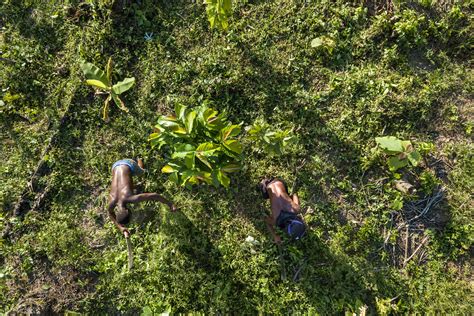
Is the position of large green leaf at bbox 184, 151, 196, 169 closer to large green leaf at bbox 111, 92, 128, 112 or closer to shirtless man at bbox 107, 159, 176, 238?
shirtless man at bbox 107, 159, 176, 238

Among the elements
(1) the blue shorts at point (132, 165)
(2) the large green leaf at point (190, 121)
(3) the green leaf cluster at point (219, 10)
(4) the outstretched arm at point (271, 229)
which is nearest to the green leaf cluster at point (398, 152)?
(4) the outstretched arm at point (271, 229)

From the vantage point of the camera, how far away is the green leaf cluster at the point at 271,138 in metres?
4.66

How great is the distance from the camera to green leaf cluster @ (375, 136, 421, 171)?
4.72m

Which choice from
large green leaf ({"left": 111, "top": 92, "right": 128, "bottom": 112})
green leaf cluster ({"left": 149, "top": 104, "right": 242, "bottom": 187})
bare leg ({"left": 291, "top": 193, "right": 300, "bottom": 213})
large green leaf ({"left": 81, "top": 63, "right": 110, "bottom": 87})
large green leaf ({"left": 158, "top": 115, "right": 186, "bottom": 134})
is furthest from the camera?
large green leaf ({"left": 111, "top": 92, "right": 128, "bottom": 112})

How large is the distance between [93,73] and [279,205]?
3473 millimetres

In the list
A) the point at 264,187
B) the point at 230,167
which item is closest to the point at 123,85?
the point at 230,167

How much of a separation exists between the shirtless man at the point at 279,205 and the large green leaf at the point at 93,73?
2.94 m

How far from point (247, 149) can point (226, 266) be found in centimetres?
185

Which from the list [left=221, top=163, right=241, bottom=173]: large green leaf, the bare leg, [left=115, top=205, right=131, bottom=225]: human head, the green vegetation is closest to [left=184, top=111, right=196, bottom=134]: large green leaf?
[left=221, top=163, right=241, bottom=173]: large green leaf

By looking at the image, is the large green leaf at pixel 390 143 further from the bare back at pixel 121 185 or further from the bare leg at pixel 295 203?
the bare back at pixel 121 185

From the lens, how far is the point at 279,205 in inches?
184

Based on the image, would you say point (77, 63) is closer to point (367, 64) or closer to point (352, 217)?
point (367, 64)

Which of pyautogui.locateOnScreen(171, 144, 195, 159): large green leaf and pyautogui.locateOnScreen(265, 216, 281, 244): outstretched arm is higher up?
pyautogui.locateOnScreen(171, 144, 195, 159): large green leaf

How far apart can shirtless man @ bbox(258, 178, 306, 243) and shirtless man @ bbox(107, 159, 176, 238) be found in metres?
1.47
